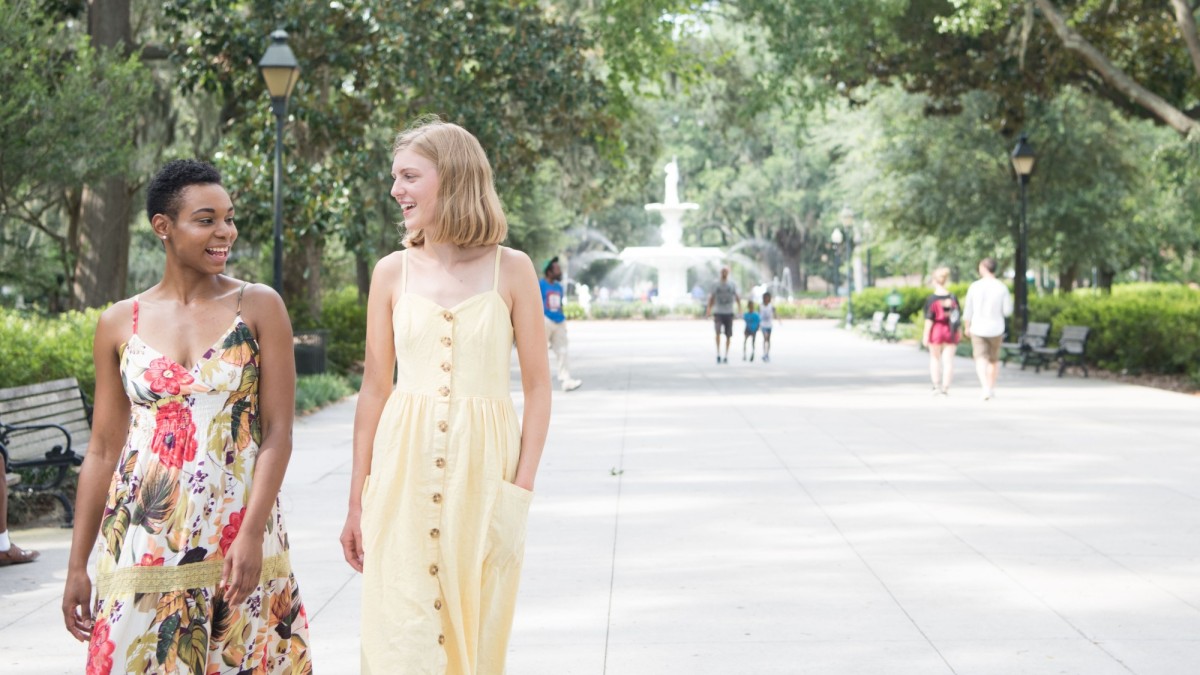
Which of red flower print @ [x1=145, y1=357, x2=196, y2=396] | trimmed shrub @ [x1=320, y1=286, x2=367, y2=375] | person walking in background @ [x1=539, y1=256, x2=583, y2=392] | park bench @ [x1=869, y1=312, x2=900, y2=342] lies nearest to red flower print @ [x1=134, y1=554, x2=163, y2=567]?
red flower print @ [x1=145, y1=357, x2=196, y2=396]

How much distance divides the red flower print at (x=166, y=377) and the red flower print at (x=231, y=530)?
0.32 m

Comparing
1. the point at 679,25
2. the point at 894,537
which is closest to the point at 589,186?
the point at 679,25

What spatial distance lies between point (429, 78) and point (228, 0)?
2942 mm

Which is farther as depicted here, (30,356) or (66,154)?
(66,154)

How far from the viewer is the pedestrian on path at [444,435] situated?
11.0 feet

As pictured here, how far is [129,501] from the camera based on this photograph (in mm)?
3262

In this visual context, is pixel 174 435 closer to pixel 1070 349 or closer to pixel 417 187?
pixel 417 187

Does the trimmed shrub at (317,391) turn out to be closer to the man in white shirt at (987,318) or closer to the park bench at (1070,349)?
the man in white shirt at (987,318)

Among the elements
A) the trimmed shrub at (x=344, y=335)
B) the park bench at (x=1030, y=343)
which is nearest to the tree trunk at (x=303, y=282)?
the trimmed shrub at (x=344, y=335)

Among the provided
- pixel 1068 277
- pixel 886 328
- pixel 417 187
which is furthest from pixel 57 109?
pixel 1068 277

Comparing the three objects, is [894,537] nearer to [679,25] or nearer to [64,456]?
[64,456]

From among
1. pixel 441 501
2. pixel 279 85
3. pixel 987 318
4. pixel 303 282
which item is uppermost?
pixel 279 85

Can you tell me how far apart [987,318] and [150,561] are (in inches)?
586

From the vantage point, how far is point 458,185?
11.0ft
